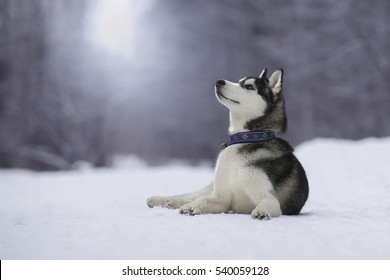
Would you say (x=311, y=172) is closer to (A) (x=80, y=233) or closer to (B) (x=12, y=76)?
(A) (x=80, y=233)

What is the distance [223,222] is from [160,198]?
1291 mm

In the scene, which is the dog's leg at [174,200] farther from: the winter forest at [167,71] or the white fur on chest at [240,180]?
the winter forest at [167,71]

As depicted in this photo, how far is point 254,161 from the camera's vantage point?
12.5 ft

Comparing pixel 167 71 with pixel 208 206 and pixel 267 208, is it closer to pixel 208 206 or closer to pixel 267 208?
pixel 208 206

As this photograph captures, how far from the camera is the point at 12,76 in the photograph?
52.7 feet

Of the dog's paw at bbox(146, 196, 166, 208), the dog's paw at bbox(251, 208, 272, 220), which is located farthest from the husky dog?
the dog's paw at bbox(146, 196, 166, 208)

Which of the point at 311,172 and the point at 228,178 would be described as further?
the point at 311,172

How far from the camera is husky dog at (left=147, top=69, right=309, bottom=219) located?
3764 mm

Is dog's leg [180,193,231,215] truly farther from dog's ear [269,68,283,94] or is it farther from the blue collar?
dog's ear [269,68,283,94]

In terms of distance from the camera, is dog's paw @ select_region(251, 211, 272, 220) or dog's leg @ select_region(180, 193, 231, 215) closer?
dog's paw @ select_region(251, 211, 272, 220)

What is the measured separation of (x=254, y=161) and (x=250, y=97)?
60 centimetres

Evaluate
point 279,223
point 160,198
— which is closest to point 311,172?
point 160,198

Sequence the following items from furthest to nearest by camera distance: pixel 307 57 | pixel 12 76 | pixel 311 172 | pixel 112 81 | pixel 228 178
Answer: pixel 307 57
pixel 112 81
pixel 12 76
pixel 311 172
pixel 228 178

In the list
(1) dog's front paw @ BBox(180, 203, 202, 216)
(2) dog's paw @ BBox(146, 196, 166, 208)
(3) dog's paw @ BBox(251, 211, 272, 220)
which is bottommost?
(2) dog's paw @ BBox(146, 196, 166, 208)
